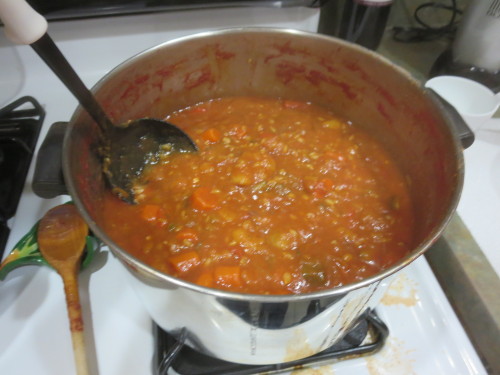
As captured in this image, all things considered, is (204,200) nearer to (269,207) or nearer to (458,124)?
(269,207)

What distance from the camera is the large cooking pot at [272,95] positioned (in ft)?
2.11

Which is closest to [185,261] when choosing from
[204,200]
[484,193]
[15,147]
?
[204,200]

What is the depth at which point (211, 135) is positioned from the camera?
1255 mm

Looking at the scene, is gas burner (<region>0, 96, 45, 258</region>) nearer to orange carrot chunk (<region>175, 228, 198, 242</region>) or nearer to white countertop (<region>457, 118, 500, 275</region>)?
orange carrot chunk (<region>175, 228, 198, 242</region>)

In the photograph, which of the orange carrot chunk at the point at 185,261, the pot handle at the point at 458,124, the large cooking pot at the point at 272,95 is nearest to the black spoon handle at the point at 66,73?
the large cooking pot at the point at 272,95

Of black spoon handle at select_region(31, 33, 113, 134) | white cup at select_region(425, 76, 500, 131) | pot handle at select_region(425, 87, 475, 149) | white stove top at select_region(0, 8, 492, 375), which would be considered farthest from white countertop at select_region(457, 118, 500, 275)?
black spoon handle at select_region(31, 33, 113, 134)

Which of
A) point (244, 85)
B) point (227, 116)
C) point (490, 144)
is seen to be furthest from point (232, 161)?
point (490, 144)

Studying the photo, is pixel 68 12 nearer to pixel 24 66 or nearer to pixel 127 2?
pixel 127 2

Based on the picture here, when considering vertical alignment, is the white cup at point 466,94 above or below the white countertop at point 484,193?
above

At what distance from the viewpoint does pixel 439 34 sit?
1.76 meters

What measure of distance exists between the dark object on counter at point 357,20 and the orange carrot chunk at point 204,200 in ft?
3.06

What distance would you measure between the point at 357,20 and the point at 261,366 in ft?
4.22

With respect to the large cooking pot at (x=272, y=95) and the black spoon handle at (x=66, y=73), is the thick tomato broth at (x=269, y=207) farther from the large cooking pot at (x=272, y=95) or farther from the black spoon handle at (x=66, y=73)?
the black spoon handle at (x=66, y=73)

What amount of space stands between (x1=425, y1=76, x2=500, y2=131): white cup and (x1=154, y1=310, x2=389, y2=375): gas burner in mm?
864
